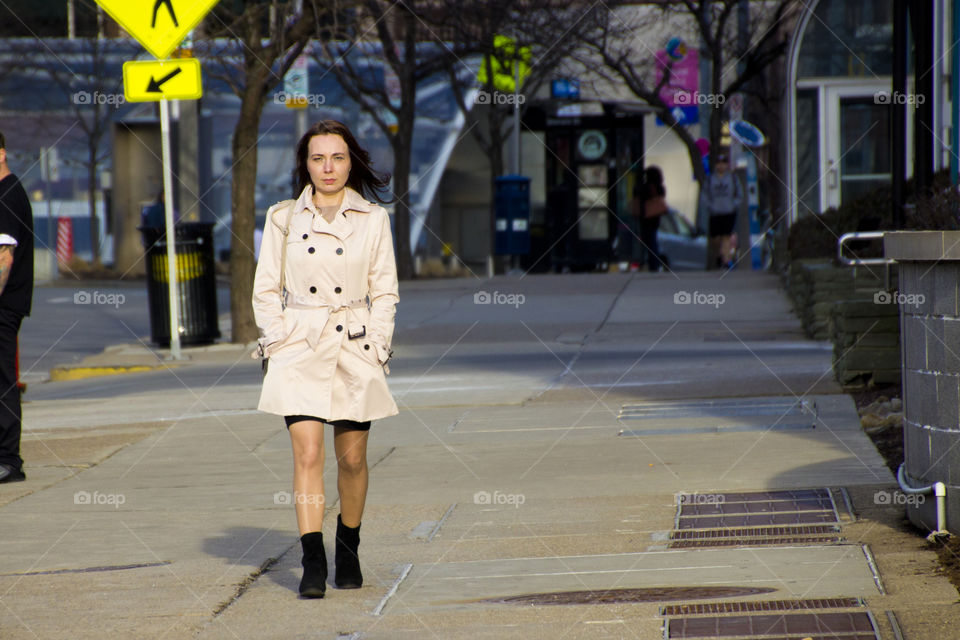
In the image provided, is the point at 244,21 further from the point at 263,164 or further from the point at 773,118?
the point at 263,164

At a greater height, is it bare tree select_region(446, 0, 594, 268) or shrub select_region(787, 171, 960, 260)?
bare tree select_region(446, 0, 594, 268)

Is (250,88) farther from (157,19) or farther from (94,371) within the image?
(94,371)

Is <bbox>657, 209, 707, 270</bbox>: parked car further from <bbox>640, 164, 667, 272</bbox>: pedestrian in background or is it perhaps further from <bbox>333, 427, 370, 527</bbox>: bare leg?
<bbox>333, 427, 370, 527</bbox>: bare leg

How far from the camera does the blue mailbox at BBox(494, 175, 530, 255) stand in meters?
27.0

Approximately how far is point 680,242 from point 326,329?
30259 mm

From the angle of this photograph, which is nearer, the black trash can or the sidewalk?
the sidewalk

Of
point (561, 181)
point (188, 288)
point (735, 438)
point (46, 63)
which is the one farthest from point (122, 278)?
point (735, 438)

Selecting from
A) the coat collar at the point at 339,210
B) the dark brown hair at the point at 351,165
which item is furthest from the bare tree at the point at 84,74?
the coat collar at the point at 339,210

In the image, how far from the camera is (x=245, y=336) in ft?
50.7

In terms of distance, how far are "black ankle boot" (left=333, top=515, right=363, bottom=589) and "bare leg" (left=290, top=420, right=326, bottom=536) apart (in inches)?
6.1

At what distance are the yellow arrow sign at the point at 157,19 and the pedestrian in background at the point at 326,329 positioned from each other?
26.2ft

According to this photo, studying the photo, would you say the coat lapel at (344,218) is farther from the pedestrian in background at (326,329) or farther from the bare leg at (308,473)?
the bare leg at (308,473)

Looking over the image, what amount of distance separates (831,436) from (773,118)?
2469cm

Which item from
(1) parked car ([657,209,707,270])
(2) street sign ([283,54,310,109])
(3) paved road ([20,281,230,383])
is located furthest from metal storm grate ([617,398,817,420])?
(1) parked car ([657,209,707,270])
